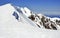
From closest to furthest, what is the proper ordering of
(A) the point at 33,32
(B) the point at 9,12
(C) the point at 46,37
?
1. (C) the point at 46,37
2. (A) the point at 33,32
3. (B) the point at 9,12

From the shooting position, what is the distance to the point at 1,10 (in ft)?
49.6

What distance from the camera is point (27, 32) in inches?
426

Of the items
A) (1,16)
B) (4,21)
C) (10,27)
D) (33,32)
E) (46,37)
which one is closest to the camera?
(46,37)

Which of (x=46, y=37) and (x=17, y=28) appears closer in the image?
(x=46, y=37)

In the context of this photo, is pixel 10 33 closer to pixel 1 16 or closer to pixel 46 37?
pixel 46 37

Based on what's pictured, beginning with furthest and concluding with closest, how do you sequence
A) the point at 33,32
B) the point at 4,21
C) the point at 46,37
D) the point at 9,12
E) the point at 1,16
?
the point at 9,12 < the point at 1,16 < the point at 4,21 < the point at 33,32 < the point at 46,37

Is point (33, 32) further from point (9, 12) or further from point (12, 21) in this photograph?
point (9, 12)

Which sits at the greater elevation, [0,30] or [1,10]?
[1,10]

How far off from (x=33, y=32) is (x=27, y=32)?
39 centimetres

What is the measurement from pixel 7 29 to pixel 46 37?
2.69m

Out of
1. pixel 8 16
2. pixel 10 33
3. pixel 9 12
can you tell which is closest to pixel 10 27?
pixel 10 33

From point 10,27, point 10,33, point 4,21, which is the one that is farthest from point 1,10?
point 10,33

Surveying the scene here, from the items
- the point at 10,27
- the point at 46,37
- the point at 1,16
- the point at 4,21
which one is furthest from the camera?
the point at 1,16

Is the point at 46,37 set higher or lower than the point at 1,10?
lower
